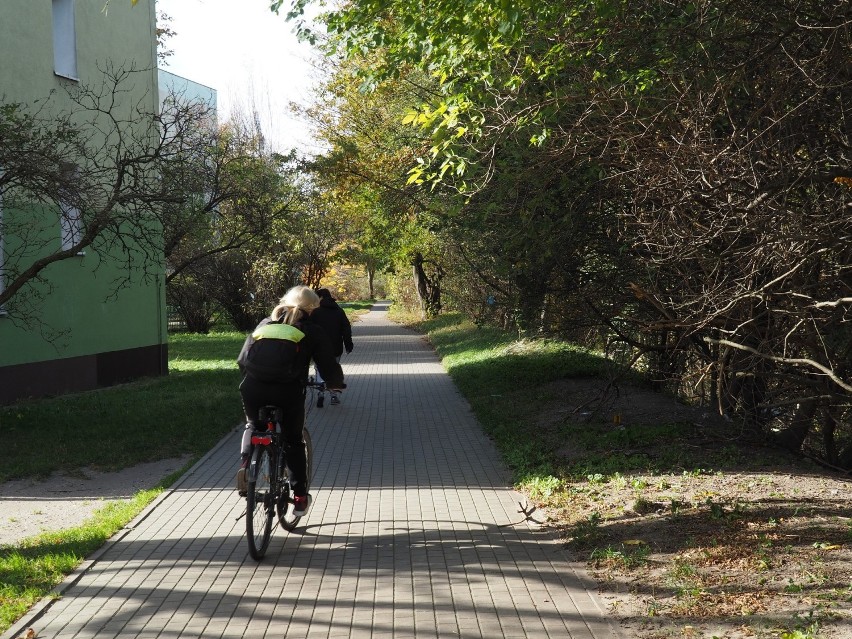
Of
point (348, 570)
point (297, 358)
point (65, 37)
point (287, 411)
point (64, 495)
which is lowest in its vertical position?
point (64, 495)

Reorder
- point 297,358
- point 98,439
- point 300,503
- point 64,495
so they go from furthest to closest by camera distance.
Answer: point 98,439 → point 64,495 → point 300,503 → point 297,358

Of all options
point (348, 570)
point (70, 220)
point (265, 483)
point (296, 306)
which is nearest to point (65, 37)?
point (70, 220)

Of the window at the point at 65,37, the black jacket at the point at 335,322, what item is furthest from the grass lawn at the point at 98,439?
the window at the point at 65,37

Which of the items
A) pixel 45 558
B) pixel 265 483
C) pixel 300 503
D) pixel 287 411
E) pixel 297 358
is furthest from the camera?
pixel 300 503

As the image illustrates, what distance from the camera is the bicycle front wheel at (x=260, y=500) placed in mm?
6371

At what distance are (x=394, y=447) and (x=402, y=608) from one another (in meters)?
6.19

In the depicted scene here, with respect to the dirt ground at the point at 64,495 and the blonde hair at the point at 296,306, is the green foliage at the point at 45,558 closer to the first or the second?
the dirt ground at the point at 64,495

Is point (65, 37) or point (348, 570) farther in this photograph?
point (65, 37)

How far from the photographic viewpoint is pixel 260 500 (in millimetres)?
6559

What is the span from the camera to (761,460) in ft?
31.3

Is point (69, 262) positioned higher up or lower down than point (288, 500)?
higher up

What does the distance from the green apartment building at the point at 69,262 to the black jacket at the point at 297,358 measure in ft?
23.9

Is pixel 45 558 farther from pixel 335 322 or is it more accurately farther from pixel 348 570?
pixel 335 322

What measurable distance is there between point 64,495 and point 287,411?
3.49m
